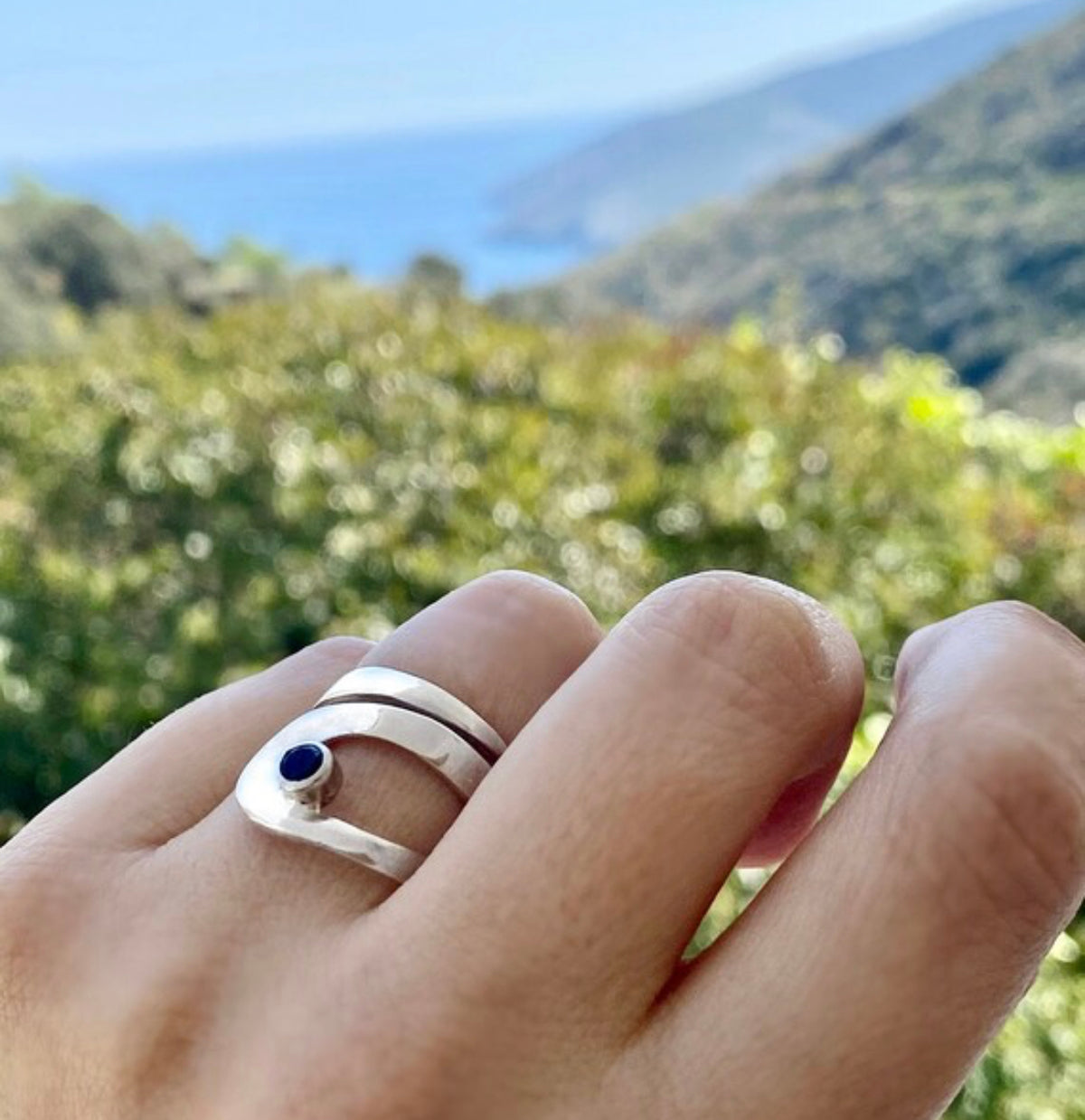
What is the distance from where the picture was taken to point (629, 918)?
545 mm

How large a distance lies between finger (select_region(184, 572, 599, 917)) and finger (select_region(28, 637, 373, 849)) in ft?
0.13

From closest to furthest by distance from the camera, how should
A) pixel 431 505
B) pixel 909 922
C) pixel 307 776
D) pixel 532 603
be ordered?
1. pixel 909 922
2. pixel 307 776
3. pixel 532 603
4. pixel 431 505

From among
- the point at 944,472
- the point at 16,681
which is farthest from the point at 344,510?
the point at 944,472

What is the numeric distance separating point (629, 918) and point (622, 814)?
0.13 feet

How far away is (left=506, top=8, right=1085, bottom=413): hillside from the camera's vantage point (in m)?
5.49

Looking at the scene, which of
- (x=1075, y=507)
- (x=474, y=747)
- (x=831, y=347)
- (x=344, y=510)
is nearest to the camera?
(x=474, y=747)

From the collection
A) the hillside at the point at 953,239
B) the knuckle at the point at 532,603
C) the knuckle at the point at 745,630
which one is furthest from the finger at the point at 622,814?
the hillside at the point at 953,239

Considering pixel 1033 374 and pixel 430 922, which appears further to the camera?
pixel 1033 374

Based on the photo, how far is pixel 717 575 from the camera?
2.20 feet

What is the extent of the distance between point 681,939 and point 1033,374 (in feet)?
19.1

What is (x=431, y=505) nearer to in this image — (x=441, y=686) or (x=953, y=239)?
(x=441, y=686)

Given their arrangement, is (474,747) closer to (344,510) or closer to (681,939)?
(681,939)

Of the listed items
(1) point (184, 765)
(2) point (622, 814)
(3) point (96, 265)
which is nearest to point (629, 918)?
(2) point (622, 814)

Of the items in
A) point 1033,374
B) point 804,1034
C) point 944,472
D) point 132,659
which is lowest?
point 1033,374
